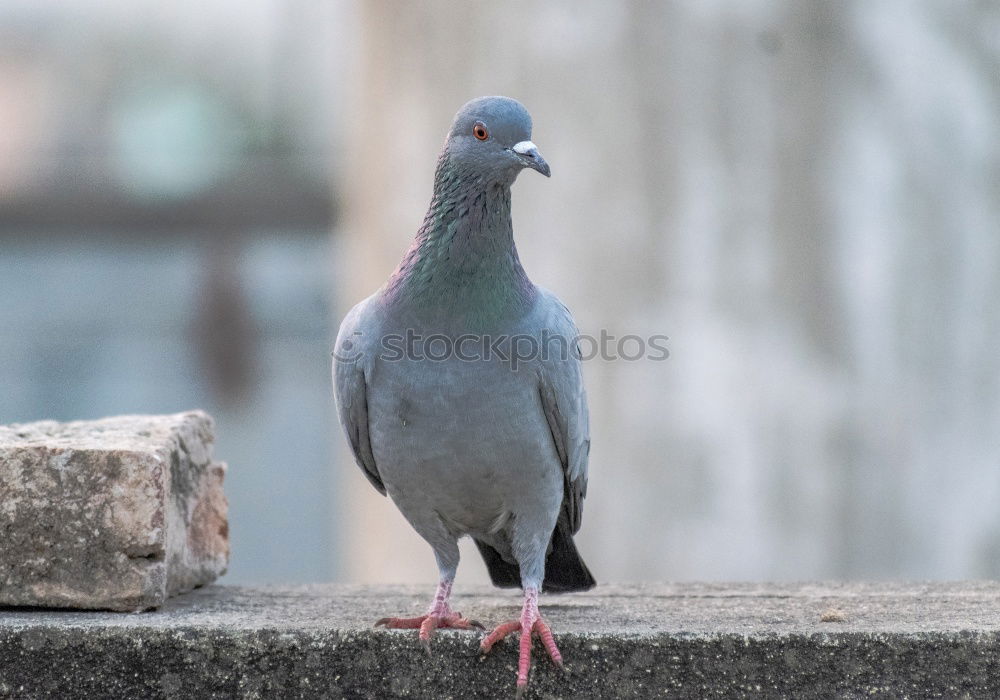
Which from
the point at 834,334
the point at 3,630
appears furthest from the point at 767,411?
the point at 3,630

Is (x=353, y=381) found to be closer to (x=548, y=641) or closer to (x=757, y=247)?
(x=548, y=641)

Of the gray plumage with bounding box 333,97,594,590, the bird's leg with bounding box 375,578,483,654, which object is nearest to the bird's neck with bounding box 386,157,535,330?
the gray plumage with bounding box 333,97,594,590

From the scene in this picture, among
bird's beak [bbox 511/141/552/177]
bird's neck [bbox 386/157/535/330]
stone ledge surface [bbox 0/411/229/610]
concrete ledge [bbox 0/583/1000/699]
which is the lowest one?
concrete ledge [bbox 0/583/1000/699]

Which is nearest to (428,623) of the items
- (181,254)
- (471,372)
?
(471,372)

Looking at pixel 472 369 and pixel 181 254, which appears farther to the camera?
pixel 181 254

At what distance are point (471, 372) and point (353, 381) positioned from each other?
452 mm

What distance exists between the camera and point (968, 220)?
20.6 ft

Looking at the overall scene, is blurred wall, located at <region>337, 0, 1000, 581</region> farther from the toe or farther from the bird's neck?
the toe

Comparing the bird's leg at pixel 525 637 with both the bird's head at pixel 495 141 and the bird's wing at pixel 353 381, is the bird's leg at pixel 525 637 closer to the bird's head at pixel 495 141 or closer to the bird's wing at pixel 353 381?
the bird's wing at pixel 353 381

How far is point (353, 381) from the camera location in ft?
12.5

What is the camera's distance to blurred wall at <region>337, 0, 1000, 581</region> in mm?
6242

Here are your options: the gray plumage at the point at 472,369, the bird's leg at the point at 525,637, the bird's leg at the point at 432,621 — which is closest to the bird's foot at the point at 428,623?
the bird's leg at the point at 432,621

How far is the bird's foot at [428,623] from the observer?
3.38 metres

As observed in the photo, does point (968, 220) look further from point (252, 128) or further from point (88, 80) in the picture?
point (88, 80)
